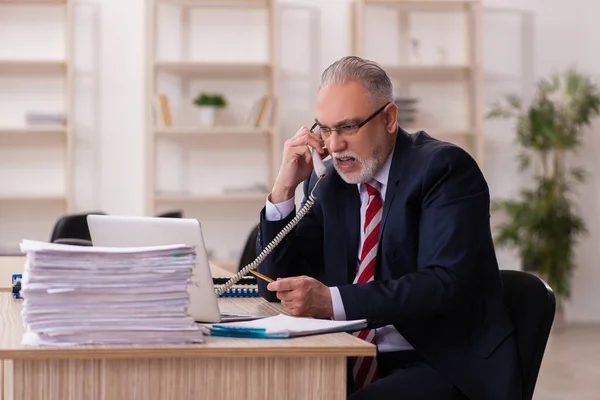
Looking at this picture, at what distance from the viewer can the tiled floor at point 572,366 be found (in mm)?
4801

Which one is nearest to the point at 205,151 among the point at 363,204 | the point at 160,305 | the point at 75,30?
the point at 75,30

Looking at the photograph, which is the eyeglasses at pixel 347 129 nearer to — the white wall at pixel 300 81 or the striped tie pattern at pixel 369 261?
the striped tie pattern at pixel 369 261

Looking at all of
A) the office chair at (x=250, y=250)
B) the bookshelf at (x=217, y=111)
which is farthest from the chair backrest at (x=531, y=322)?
the bookshelf at (x=217, y=111)

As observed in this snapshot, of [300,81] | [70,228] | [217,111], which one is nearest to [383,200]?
[70,228]

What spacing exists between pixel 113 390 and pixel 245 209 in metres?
5.35

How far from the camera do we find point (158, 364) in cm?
155

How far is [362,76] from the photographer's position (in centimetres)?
221

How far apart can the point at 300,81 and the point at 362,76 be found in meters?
4.80

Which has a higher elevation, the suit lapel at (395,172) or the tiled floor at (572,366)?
the suit lapel at (395,172)

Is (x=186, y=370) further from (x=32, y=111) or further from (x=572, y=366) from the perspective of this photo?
(x=32, y=111)

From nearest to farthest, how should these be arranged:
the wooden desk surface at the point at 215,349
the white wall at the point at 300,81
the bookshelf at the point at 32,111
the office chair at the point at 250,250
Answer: the wooden desk surface at the point at 215,349 < the office chair at the point at 250,250 < the bookshelf at the point at 32,111 < the white wall at the point at 300,81

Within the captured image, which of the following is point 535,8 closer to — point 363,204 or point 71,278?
point 363,204

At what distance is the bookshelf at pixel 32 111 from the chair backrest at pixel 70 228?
2059mm

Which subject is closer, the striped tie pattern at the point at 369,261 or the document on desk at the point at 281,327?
the document on desk at the point at 281,327
